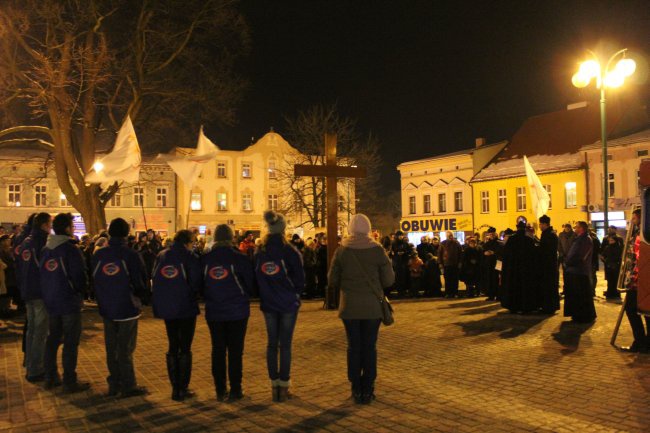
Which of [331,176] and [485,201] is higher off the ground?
[485,201]

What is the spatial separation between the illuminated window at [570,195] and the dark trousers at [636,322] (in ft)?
103

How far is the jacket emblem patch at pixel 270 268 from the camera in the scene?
6012mm

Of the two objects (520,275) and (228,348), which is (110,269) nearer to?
(228,348)

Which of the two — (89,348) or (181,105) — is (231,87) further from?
(89,348)

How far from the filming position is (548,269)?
11398 millimetres

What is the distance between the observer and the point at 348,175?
12445 mm

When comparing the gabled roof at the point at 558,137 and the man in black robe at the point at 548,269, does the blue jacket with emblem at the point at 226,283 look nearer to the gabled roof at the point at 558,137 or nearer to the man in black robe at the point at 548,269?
the man in black robe at the point at 548,269

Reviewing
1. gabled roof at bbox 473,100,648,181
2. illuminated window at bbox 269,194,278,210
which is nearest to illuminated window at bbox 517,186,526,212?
gabled roof at bbox 473,100,648,181

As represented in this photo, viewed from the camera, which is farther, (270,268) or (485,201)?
(485,201)

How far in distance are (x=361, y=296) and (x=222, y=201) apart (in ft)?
160

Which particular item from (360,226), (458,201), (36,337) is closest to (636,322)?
(360,226)

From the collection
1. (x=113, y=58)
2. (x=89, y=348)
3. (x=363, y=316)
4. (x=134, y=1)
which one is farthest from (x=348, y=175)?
(x=134, y=1)

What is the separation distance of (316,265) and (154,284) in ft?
31.7

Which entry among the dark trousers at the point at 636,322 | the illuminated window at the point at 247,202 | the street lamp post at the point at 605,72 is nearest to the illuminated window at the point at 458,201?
the illuminated window at the point at 247,202
